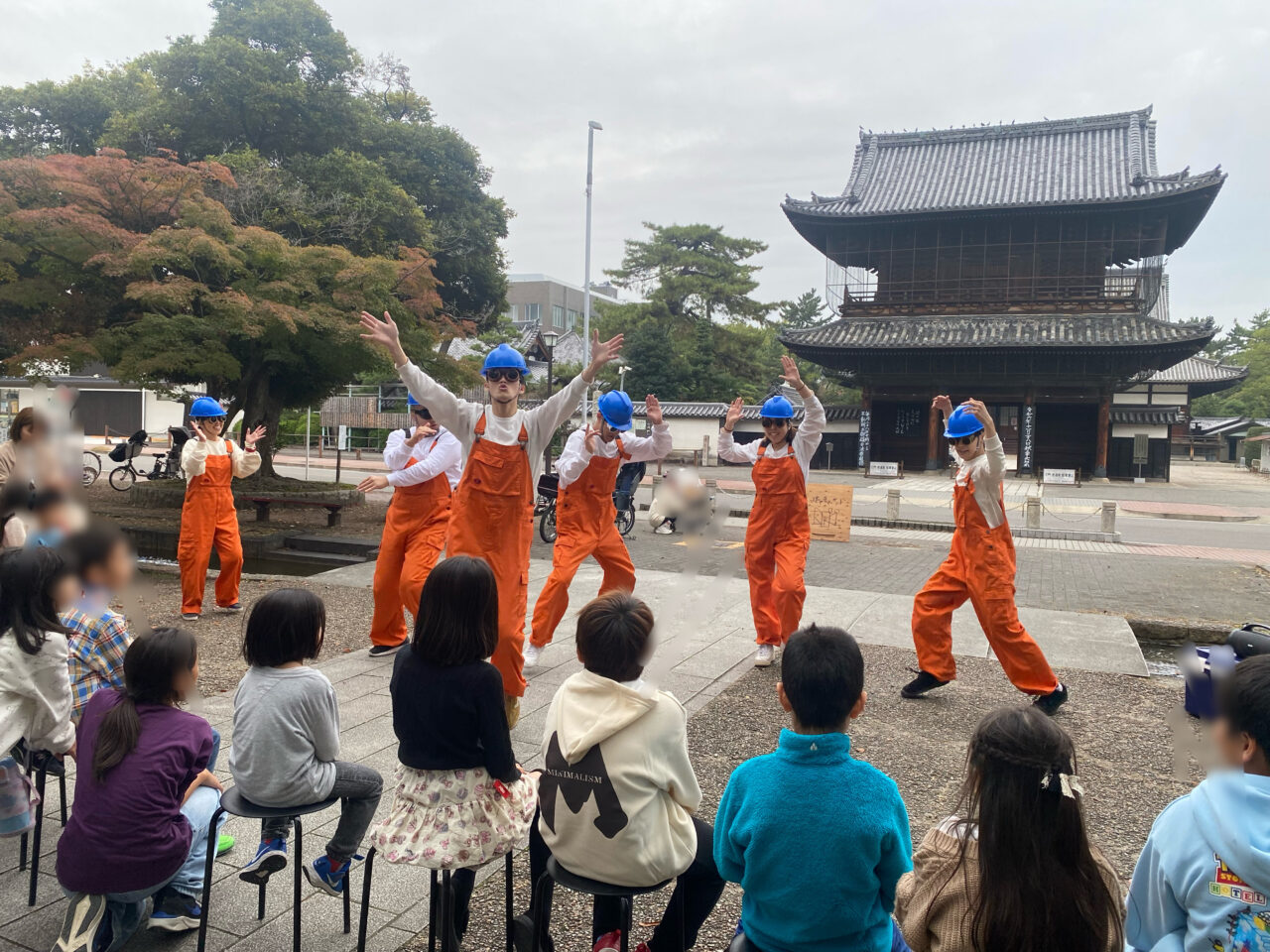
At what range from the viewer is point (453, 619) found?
8.25 ft

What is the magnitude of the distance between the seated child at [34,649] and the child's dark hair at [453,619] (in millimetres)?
1346

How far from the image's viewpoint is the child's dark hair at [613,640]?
7.70 feet

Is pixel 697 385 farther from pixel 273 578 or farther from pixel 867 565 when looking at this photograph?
pixel 273 578

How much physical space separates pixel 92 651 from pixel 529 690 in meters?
2.59

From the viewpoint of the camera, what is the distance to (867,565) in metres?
11.6

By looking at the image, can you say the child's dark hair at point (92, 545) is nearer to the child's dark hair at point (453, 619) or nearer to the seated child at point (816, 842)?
the child's dark hair at point (453, 619)

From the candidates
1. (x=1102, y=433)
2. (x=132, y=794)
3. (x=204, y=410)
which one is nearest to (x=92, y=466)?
(x=204, y=410)

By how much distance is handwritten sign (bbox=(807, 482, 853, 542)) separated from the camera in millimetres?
14086

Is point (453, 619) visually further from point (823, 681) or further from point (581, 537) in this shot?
point (581, 537)

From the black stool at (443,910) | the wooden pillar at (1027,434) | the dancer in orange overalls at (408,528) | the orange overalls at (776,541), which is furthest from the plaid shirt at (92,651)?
the wooden pillar at (1027,434)

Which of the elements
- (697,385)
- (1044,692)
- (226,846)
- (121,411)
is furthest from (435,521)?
(697,385)

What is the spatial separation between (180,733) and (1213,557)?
14.7m

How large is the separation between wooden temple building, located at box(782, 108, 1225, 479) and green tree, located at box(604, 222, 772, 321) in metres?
5.52

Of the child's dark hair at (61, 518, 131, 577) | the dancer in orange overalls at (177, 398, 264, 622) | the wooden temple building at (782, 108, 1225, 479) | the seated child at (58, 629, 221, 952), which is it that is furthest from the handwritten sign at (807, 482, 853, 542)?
the wooden temple building at (782, 108, 1225, 479)
